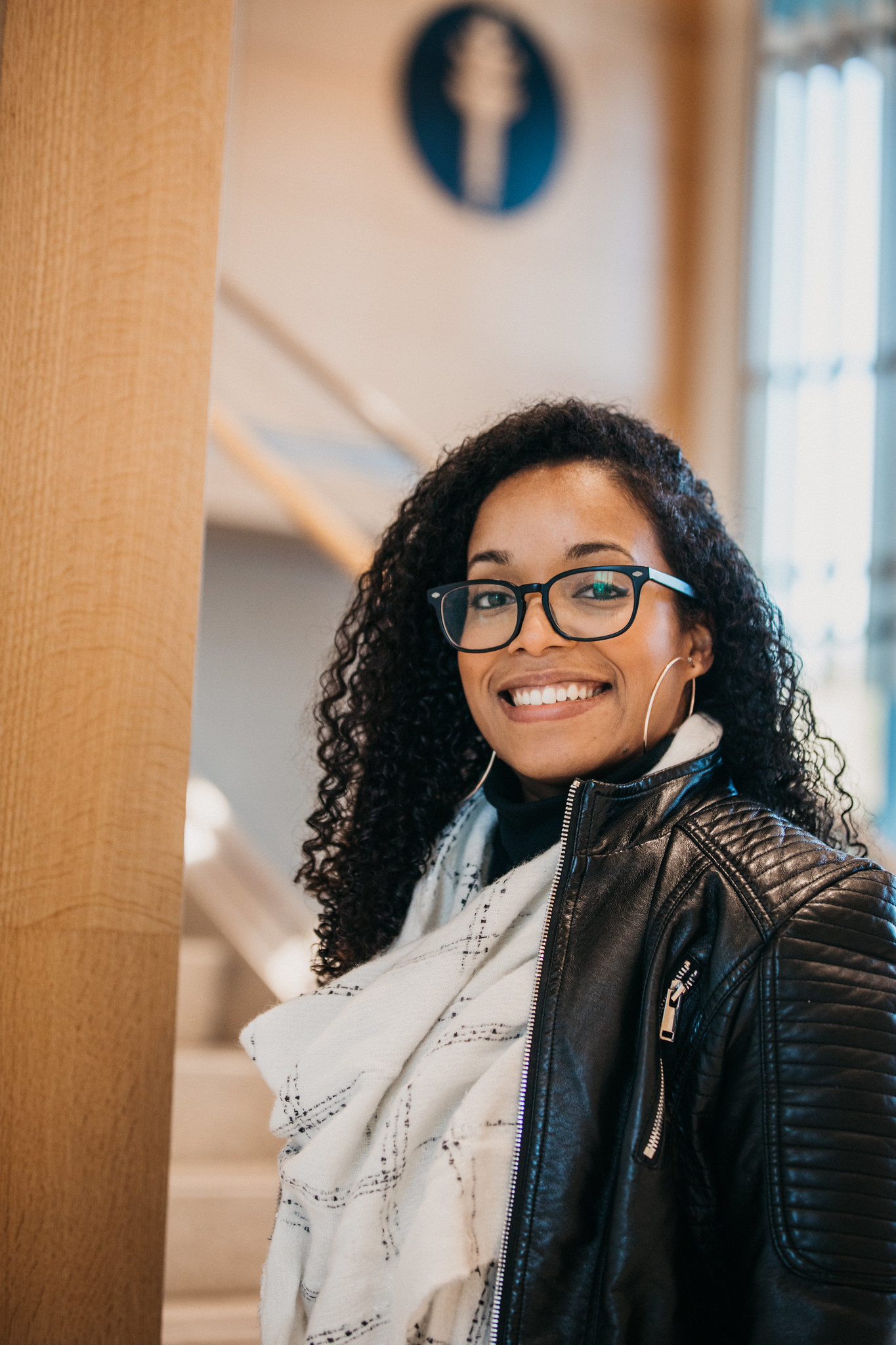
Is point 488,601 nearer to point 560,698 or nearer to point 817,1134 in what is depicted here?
point 560,698

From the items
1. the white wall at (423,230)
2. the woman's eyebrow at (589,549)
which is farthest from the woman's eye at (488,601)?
the white wall at (423,230)

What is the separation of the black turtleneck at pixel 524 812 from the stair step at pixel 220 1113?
4.71 ft

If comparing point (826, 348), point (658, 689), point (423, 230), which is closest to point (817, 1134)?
point (658, 689)

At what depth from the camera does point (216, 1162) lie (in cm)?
264

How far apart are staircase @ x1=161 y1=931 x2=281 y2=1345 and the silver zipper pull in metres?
1.41

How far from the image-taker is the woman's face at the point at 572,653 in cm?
134

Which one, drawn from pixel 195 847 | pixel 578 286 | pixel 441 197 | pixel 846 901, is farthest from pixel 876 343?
pixel 846 901

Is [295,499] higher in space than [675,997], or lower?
higher

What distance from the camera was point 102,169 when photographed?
131cm

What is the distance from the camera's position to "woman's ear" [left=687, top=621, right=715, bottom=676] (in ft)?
4.74

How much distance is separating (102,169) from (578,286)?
539 cm

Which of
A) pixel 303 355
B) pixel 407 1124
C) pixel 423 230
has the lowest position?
pixel 407 1124

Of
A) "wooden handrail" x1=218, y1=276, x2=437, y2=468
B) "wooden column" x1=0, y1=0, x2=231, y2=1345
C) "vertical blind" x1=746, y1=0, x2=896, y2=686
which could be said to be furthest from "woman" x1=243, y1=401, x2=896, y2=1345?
"vertical blind" x1=746, y1=0, x2=896, y2=686

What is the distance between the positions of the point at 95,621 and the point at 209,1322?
1.55 m
